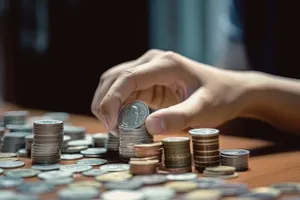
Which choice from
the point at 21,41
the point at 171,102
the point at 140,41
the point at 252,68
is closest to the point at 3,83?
the point at 21,41

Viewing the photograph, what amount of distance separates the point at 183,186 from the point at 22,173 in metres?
0.37

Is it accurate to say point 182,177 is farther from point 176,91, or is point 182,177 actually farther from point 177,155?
point 176,91

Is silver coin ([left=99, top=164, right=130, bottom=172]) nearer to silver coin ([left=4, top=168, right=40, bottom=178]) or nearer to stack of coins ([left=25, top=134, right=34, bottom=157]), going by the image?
silver coin ([left=4, top=168, right=40, bottom=178])

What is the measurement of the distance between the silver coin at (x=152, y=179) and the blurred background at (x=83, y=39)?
143 cm

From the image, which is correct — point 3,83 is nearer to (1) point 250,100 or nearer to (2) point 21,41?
(2) point 21,41

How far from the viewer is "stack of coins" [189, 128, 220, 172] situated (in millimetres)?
1200

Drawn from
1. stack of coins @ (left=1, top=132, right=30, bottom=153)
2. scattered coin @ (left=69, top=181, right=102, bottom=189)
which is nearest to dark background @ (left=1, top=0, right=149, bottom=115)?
stack of coins @ (left=1, top=132, right=30, bottom=153)

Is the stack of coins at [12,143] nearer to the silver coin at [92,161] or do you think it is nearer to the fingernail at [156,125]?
the silver coin at [92,161]

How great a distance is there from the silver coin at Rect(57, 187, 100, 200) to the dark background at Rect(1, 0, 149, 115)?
6.35 ft

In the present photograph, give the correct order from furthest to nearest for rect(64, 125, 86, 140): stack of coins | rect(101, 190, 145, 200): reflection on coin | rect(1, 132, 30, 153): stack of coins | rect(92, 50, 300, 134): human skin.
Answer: rect(64, 125, 86, 140): stack of coins, rect(1, 132, 30, 153): stack of coins, rect(92, 50, 300, 134): human skin, rect(101, 190, 145, 200): reflection on coin

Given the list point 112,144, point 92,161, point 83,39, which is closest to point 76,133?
point 112,144

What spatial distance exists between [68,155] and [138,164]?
332mm

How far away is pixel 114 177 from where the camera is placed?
1.11 metres

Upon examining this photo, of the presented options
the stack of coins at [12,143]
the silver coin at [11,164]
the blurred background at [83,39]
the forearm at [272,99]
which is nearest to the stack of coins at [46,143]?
the silver coin at [11,164]
